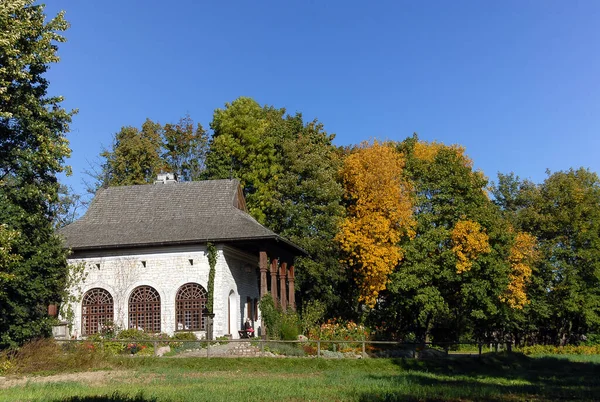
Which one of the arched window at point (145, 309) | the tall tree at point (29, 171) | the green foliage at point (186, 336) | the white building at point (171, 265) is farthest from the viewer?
the arched window at point (145, 309)

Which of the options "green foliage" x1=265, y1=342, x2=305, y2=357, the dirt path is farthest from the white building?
the dirt path

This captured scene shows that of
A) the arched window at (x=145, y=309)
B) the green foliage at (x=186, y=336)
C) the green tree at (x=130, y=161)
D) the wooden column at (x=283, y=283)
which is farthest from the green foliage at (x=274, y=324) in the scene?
the green tree at (x=130, y=161)

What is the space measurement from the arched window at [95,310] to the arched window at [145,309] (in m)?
1.14

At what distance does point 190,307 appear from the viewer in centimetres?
2975

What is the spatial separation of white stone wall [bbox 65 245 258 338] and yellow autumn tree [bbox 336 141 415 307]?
7.20 m

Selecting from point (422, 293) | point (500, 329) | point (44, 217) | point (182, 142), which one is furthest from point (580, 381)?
point (182, 142)

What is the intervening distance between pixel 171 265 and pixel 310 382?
15.2m

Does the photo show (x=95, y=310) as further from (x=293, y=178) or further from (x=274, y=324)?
(x=293, y=178)

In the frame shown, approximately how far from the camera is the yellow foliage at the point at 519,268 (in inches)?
1325

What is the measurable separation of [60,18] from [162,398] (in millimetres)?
16247

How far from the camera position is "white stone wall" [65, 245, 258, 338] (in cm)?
2956

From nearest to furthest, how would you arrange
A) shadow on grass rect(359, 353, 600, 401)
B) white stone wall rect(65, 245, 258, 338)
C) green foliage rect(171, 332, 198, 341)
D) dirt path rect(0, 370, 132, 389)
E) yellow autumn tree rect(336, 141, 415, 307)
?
shadow on grass rect(359, 353, 600, 401), dirt path rect(0, 370, 132, 389), green foliage rect(171, 332, 198, 341), white stone wall rect(65, 245, 258, 338), yellow autumn tree rect(336, 141, 415, 307)

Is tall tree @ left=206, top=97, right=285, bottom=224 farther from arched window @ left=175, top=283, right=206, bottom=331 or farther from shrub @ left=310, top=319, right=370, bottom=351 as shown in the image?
shrub @ left=310, top=319, right=370, bottom=351

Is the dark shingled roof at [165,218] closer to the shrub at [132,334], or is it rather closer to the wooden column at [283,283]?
the wooden column at [283,283]
